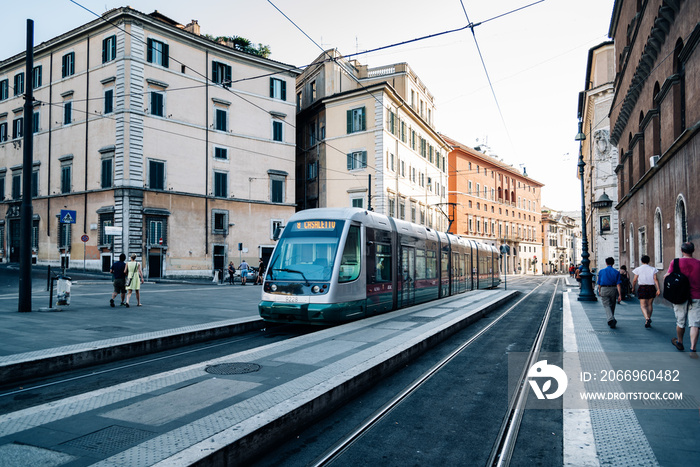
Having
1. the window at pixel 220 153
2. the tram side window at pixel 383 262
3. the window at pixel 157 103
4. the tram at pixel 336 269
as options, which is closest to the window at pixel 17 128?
the window at pixel 157 103

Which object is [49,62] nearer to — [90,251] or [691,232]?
[90,251]

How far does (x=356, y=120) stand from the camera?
39719mm

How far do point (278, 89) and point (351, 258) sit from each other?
1190 inches

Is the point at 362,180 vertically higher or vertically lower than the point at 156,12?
lower

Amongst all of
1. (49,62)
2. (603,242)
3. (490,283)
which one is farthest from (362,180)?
(49,62)

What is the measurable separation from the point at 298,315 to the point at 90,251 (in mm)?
26117

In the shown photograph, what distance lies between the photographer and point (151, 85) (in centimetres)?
3139

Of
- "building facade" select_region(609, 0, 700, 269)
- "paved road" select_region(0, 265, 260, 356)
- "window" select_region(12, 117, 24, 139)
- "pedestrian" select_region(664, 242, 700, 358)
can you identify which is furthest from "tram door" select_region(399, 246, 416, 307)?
"window" select_region(12, 117, 24, 139)

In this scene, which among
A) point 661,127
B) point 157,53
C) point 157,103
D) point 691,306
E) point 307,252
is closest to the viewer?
point 691,306

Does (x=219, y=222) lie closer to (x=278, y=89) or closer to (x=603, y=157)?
(x=278, y=89)

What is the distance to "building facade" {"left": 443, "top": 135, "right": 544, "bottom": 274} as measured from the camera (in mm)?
59812

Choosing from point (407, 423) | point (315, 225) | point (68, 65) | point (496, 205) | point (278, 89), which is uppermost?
point (68, 65)

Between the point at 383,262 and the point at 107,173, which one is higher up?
the point at 107,173

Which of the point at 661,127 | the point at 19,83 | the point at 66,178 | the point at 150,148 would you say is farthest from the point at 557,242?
the point at 19,83
